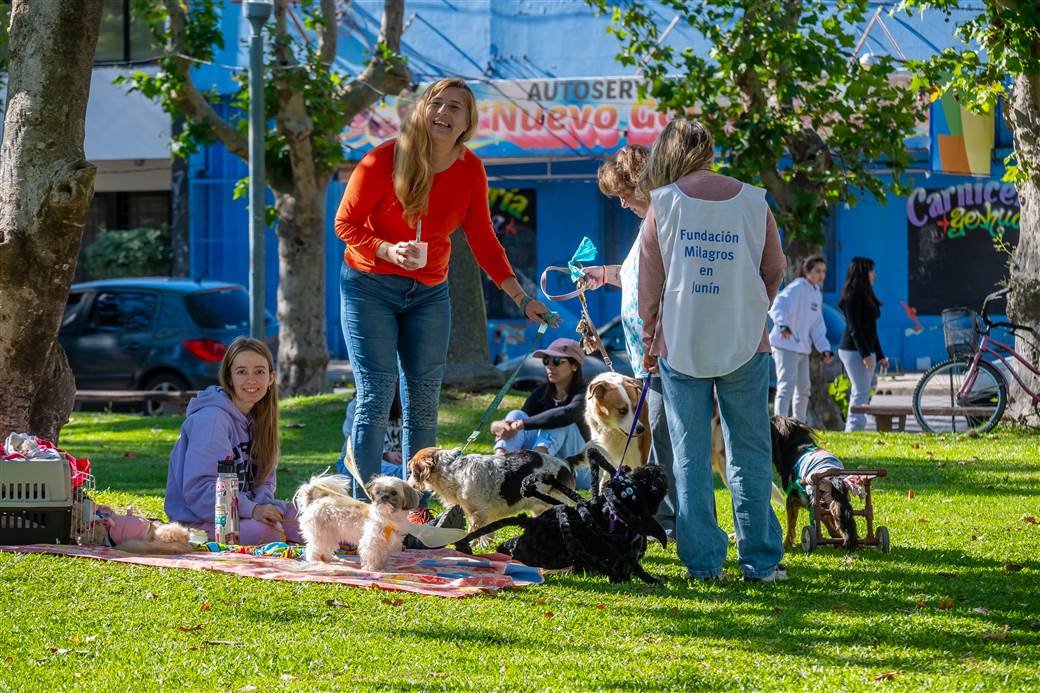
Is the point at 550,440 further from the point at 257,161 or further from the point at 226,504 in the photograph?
the point at 257,161

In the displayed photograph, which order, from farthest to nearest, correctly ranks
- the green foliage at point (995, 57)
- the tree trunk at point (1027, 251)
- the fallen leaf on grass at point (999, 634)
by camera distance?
A: 1. the tree trunk at point (1027, 251)
2. the green foliage at point (995, 57)
3. the fallen leaf on grass at point (999, 634)

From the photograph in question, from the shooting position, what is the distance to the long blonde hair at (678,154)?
613 centimetres

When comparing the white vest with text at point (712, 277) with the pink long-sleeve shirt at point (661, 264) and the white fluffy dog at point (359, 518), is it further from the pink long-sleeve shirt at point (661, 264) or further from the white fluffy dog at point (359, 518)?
the white fluffy dog at point (359, 518)

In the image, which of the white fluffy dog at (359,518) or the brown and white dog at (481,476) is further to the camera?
the brown and white dog at (481,476)

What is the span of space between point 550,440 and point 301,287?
33.7 feet

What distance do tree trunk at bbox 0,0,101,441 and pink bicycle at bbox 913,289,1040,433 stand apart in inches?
346

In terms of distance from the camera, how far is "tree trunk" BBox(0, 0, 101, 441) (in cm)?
817

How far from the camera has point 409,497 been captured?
6.33 meters

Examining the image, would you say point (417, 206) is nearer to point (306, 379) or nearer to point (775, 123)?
point (775, 123)

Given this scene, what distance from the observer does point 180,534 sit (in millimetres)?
6711

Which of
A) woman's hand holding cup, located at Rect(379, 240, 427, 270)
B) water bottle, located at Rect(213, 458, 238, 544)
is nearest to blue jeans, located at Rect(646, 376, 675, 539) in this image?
woman's hand holding cup, located at Rect(379, 240, 427, 270)

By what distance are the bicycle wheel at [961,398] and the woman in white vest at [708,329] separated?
8193mm

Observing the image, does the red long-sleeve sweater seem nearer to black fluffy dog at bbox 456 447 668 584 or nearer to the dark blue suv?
black fluffy dog at bbox 456 447 668 584

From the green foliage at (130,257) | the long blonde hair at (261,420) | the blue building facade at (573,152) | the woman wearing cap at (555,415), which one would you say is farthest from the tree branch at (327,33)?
the long blonde hair at (261,420)
